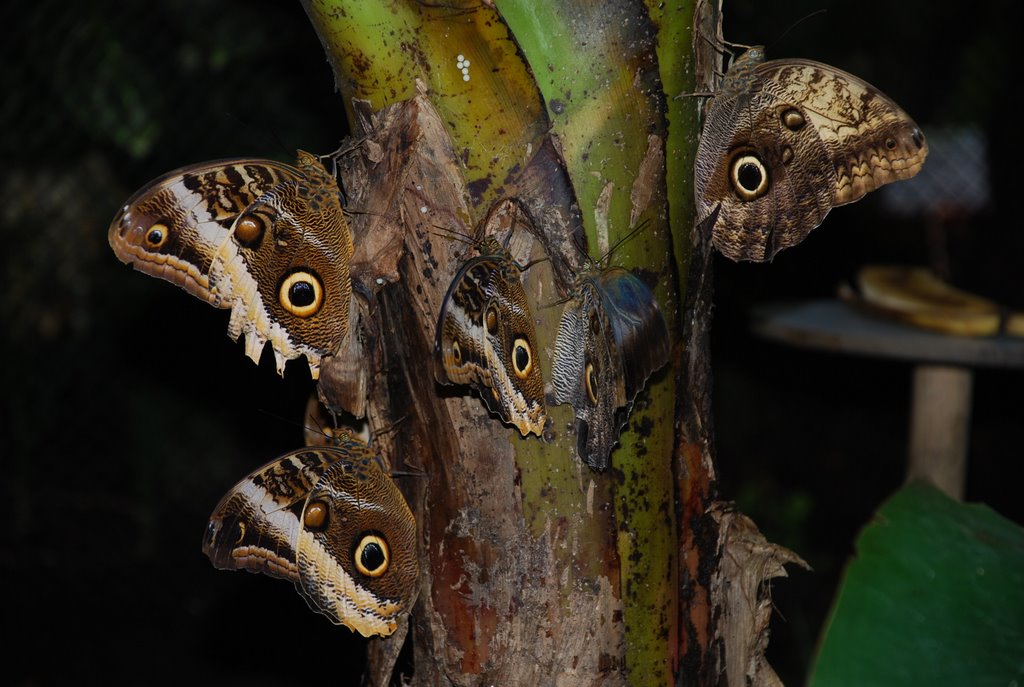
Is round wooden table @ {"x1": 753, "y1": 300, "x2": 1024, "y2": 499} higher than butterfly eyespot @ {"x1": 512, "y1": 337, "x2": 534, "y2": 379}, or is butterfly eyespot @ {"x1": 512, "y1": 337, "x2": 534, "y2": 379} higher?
butterfly eyespot @ {"x1": 512, "y1": 337, "x2": 534, "y2": 379}

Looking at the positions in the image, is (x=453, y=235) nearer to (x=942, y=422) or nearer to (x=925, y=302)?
(x=925, y=302)

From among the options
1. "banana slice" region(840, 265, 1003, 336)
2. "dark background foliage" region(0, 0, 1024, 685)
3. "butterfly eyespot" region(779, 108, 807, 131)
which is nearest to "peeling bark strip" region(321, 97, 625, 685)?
"butterfly eyespot" region(779, 108, 807, 131)

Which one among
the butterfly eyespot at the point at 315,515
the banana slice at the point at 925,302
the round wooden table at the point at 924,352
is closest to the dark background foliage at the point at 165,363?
the banana slice at the point at 925,302

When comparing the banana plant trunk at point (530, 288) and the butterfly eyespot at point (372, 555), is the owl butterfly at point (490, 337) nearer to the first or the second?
the banana plant trunk at point (530, 288)

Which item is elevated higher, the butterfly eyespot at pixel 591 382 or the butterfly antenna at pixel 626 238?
the butterfly antenna at pixel 626 238

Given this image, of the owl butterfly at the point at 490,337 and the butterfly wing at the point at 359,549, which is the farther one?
the butterfly wing at the point at 359,549

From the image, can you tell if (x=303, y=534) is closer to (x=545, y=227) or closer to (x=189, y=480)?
(x=545, y=227)

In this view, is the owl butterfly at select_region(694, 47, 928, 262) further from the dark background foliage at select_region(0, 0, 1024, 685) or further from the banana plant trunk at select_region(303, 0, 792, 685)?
the dark background foliage at select_region(0, 0, 1024, 685)

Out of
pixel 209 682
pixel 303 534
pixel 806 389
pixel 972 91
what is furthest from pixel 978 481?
pixel 303 534
